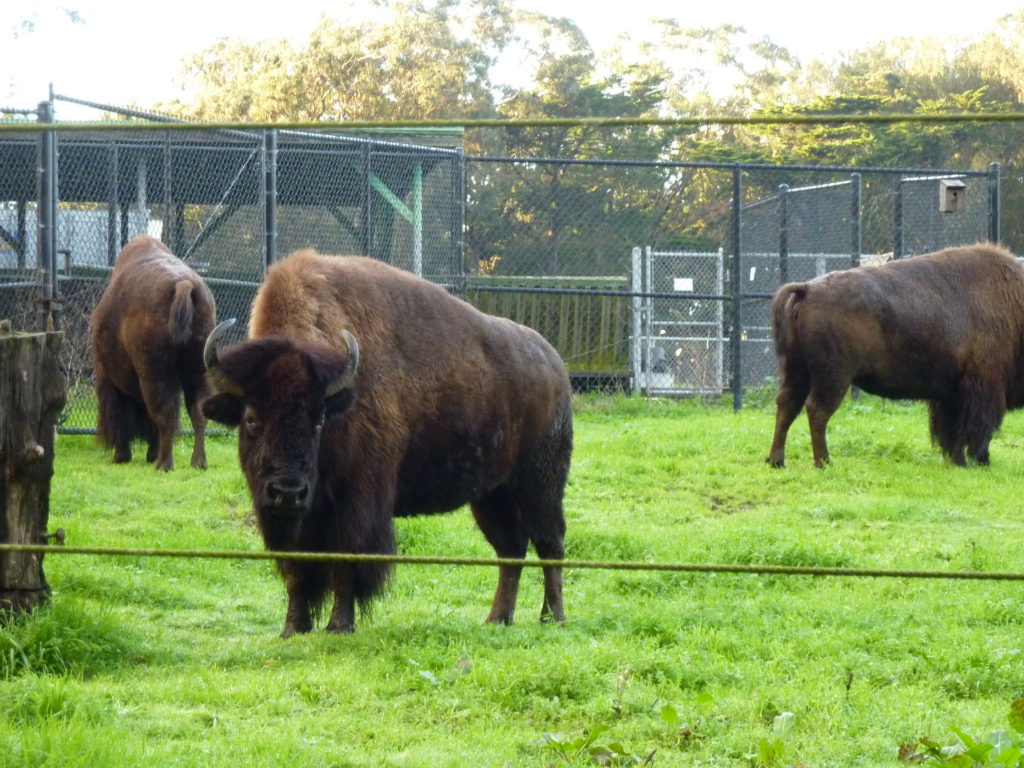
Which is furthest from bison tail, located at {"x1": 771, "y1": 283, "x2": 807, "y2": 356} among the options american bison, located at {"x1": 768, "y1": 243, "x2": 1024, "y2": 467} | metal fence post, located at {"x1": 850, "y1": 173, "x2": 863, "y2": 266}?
metal fence post, located at {"x1": 850, "y1": 173, "x2": 863, "y2": 266}

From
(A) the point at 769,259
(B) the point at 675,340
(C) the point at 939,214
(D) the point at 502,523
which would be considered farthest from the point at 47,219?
(C) the point at 939,214

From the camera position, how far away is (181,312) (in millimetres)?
10359

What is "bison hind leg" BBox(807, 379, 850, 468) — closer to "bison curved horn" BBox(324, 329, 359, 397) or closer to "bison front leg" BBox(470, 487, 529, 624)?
"bison front leg" BBox(470, 487, 529, 624)

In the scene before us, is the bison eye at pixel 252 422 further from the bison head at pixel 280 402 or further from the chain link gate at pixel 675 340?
the chain link gate at pixel 675 340

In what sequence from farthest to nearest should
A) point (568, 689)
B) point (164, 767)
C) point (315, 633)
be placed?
point (315, 633), point (568, 689), point (164, 767)

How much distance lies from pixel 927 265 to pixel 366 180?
5496mm

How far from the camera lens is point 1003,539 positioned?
28.2 feet

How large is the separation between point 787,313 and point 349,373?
20.8 feet

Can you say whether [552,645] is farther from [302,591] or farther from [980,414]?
[980,414]

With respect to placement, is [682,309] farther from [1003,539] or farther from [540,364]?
[540,364]

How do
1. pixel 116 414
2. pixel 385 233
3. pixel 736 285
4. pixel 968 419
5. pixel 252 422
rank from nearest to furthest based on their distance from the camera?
pixel 252 422, pixel 116 414, pixel 968 419, pixel 736 285, pixel 385 233

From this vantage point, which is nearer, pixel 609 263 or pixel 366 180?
pixel 366 180

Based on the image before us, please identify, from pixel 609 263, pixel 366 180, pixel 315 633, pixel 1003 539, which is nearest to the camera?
pixel 315 633

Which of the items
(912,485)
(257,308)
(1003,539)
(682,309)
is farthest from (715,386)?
(257,308)
